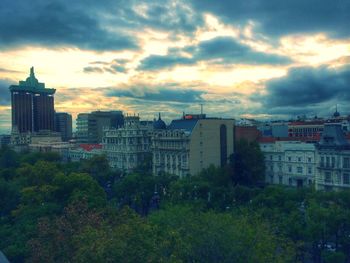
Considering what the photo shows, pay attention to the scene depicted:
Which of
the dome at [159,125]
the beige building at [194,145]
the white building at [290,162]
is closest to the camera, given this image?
the white building at [290,162]

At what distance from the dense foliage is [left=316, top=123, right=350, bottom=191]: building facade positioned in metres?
14.2

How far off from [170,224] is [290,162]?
55.3 meters

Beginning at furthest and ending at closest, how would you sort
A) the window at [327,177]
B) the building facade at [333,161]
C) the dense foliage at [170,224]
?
the window at [327,177] < the building facade at [333,161] < the dense foliage at [170,224]

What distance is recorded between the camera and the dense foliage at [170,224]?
95.1 feet

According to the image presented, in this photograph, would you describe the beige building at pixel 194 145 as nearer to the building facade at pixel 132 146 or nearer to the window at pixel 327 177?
the building facade at pixel 132 146

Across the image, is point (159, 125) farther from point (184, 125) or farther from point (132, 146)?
point (184, 125)

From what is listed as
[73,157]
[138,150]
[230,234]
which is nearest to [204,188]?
[230,234]

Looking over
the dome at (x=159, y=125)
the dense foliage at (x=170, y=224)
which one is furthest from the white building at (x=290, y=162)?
the dome at (x=159, y=125)

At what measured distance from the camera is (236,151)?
91188mm

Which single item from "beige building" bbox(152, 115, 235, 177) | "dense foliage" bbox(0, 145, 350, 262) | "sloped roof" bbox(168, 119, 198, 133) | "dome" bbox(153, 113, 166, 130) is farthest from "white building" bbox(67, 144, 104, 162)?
"dense foliage" bbox(0, 145, 350, 262)

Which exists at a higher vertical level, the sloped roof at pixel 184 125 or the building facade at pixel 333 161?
the sloped roof at pixel 184 125

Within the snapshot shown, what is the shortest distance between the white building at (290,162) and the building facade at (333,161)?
9008 millimetres

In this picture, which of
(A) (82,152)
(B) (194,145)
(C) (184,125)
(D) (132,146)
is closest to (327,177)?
(B) (194,145)

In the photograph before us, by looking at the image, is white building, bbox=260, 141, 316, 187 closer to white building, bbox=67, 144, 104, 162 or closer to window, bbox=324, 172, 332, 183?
window, bbox=324, 172, 332, 183
